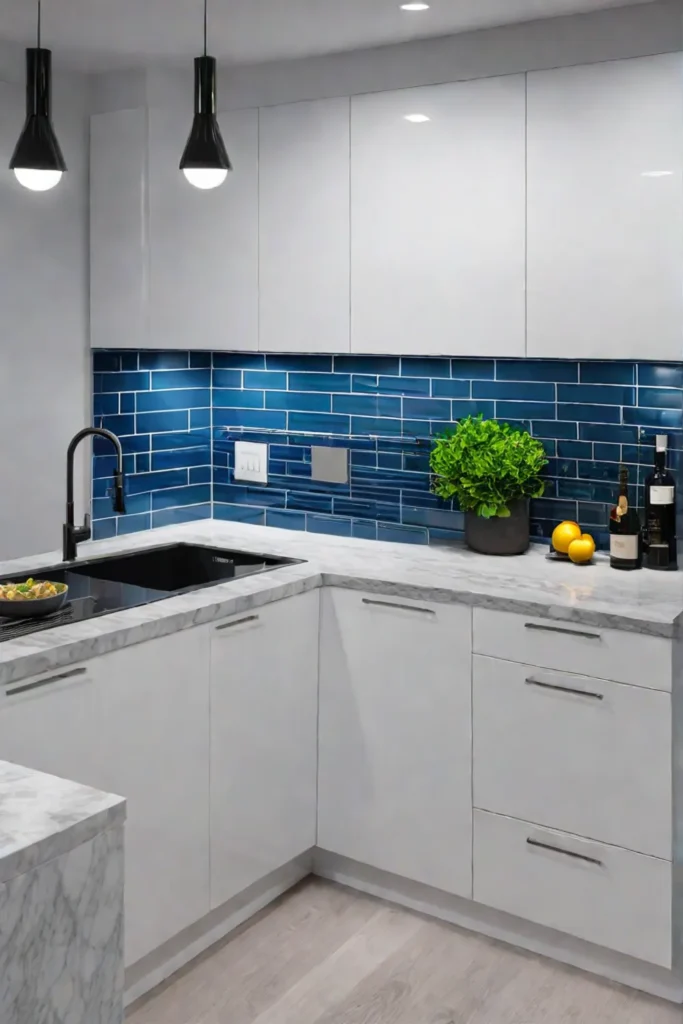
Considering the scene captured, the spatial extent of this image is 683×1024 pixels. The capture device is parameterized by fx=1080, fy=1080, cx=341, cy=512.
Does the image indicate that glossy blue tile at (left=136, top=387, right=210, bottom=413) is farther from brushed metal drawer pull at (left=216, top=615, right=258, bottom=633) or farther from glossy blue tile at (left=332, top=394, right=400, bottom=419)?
brushed metal drawer pull at (left=216, top=615, right=258, bottom=633)

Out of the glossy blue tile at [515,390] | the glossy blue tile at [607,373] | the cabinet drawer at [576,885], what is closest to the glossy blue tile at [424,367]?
the glossy blue tile at [515,390]

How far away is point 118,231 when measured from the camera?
3.43 meters

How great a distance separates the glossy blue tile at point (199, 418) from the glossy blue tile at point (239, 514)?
291 mm

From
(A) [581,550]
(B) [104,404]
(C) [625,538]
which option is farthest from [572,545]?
(B) [104,404]

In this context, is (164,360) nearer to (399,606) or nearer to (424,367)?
(424,367)

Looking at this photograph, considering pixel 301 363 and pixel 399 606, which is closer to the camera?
pixel 399 606

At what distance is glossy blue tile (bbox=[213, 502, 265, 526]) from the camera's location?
382cm

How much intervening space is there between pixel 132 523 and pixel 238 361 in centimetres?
68

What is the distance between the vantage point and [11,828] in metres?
1.20

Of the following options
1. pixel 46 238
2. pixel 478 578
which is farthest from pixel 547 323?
pixel 46 238

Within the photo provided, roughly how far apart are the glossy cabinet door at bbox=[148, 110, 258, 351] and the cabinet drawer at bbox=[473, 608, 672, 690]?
1.23m

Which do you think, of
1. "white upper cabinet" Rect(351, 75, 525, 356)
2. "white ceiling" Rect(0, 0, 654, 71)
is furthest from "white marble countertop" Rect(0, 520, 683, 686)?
"white ceiling" Rect(0, 0, 654, 71)

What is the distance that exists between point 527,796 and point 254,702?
737 mm

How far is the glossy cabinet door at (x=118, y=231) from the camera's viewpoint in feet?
11.1
